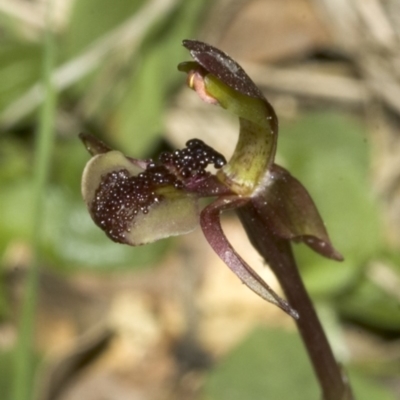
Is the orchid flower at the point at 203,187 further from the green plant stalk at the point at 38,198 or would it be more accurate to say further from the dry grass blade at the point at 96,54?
the dry grass blade at the point at 96,54

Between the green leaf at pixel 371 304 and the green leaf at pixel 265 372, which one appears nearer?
the green leaf at pixel 265 372

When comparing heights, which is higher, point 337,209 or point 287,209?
point 287,209

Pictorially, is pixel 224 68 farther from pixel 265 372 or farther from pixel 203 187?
pixel 265 372

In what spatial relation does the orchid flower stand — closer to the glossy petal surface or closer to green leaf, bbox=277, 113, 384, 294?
the glossy petal surface

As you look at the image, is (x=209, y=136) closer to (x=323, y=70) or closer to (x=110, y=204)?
(x=323, y=70)

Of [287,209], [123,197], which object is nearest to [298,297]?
[287,209]

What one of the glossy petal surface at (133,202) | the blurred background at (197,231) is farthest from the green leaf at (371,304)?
the glossy petal surface at (133,202)
